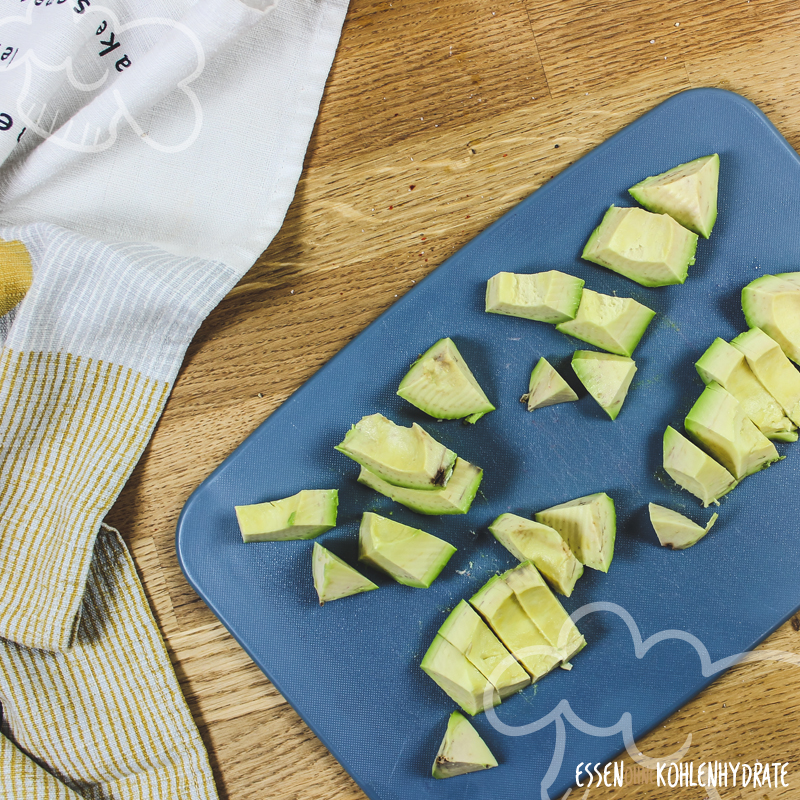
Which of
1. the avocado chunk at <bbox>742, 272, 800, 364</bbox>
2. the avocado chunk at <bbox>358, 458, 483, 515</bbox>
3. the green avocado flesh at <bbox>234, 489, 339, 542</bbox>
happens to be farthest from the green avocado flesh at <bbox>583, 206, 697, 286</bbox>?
the green avocado flesh at <bbox>234, 489, 339, 542</bbox>

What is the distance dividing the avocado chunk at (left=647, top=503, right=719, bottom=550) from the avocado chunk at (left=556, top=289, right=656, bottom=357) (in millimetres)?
320

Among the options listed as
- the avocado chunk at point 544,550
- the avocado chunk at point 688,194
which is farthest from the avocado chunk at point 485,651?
the avocado chunk at point 688,194

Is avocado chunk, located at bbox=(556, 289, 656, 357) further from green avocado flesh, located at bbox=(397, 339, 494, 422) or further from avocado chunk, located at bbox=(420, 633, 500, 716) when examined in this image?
avocado chunk, located at bbox=(420, 633, 500, 716)

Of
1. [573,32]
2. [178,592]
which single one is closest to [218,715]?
[178,592]

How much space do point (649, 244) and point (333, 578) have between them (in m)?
0.88

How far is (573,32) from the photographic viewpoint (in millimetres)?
1269

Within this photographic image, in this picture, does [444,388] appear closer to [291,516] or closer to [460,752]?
[291,516]

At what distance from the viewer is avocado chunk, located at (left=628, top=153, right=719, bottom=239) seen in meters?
1.19

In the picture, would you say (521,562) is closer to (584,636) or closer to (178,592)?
(584,636)

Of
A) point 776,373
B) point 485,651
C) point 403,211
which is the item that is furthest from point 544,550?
point 403,211

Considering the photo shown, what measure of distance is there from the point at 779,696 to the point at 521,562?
0.61 metres

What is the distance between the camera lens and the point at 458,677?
1112 millimetres

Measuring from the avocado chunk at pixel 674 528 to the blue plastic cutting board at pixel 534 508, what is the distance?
Answer: 1.2 inches

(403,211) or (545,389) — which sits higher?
(403,211)
